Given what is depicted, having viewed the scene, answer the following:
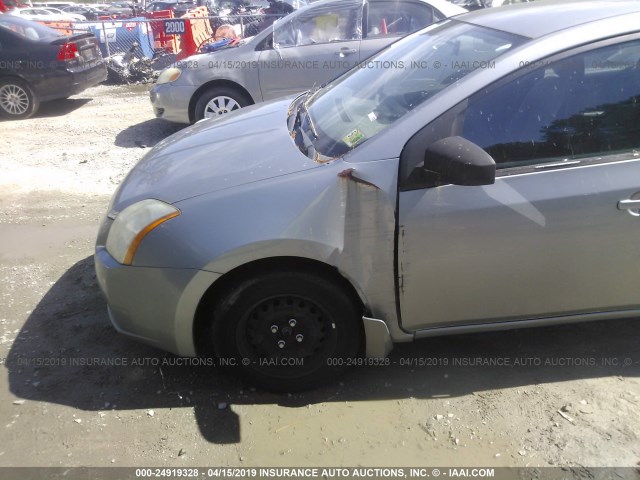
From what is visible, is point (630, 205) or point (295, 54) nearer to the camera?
point (630, 205)

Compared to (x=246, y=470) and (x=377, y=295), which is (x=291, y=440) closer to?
(x=246, y=470)

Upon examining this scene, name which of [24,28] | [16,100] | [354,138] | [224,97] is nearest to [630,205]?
[354,138]

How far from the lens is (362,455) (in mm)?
2443

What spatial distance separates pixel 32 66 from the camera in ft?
27.8

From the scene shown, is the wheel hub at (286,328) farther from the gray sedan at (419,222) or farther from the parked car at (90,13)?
the parked car at (90,13)

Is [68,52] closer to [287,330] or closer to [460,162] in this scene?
[287,330]

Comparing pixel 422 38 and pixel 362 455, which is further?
pixel 422 38

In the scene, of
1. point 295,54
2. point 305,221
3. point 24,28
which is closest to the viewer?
point 305,221

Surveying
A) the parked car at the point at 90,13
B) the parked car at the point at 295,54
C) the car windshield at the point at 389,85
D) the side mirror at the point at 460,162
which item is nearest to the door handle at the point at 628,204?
the side mirror at the point at 460,162

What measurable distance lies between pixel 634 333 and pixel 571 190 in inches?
51.1

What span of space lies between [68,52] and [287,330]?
790cm

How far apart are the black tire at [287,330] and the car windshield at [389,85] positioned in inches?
25.1

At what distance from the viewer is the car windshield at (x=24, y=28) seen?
27.8ft

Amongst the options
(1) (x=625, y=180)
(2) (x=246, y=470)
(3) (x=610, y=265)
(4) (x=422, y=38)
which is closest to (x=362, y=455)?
(2) (x=246, y=470)
